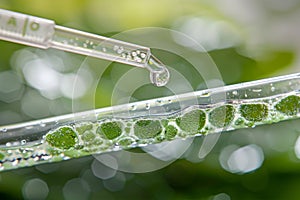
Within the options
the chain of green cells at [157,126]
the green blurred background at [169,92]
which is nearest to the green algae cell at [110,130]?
the chain of green cells at [157,126]

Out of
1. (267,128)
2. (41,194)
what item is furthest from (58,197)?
(267,128)

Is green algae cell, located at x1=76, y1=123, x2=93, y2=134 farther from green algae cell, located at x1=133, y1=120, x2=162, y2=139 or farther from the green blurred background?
the green blurred background

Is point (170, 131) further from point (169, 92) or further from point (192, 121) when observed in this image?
point (169, 92)

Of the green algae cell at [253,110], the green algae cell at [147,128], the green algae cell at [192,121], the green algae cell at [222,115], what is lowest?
the green algae cell at [147,128]

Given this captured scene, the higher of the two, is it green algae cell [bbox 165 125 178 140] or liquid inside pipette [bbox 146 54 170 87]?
liquid inside pipette [bbox 146 54 170 87]

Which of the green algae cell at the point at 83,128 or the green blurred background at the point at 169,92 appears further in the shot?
the green blurred background at the point at 169,92

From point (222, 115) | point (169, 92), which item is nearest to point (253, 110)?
point (222, 115)

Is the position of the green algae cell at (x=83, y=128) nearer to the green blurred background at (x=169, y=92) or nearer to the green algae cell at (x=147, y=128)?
the green algae cell at (x=147, y=128)

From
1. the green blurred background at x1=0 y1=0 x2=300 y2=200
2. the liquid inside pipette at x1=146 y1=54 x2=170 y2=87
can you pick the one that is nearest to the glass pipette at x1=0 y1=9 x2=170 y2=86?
the liquid inside pipette at x1=146 y1=54 x2=170 y2=87
